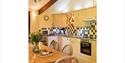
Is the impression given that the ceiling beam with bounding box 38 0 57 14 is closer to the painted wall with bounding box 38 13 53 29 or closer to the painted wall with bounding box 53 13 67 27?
the painted wall with bounding box 38 13 53 29

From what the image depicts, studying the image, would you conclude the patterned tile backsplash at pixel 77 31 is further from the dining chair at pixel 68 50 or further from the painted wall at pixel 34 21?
the dining chair at pixel 68 50

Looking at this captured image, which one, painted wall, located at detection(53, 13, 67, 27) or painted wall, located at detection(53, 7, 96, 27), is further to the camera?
painted wall, located at detection(53, 13, 67, 27)

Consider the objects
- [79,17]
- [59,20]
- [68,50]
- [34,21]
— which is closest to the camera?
[68,50]

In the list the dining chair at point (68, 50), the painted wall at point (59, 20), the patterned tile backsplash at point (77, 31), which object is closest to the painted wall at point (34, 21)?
the patterned tile backsplash at point (77, 31)

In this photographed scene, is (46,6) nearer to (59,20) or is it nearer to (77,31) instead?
(59,20)

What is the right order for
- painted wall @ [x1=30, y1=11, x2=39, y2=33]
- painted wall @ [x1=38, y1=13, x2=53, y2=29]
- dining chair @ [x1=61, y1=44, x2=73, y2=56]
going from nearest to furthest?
dining chair @ [x1=61, y1=44, x2=73, y2=56] → painted wall @ [x1=30, y1=11, x2=39, y2=33] → painted wall @ [x1=38, y1=13, x2=53, y2=29]

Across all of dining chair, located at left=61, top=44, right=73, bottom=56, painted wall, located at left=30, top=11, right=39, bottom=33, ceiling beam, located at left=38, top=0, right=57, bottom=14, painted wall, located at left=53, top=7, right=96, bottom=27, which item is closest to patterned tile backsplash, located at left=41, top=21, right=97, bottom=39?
painted wall, located at left=53, top=7, right=96, bottom=27

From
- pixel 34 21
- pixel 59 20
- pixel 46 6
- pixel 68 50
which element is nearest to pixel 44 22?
pixel 34 21
